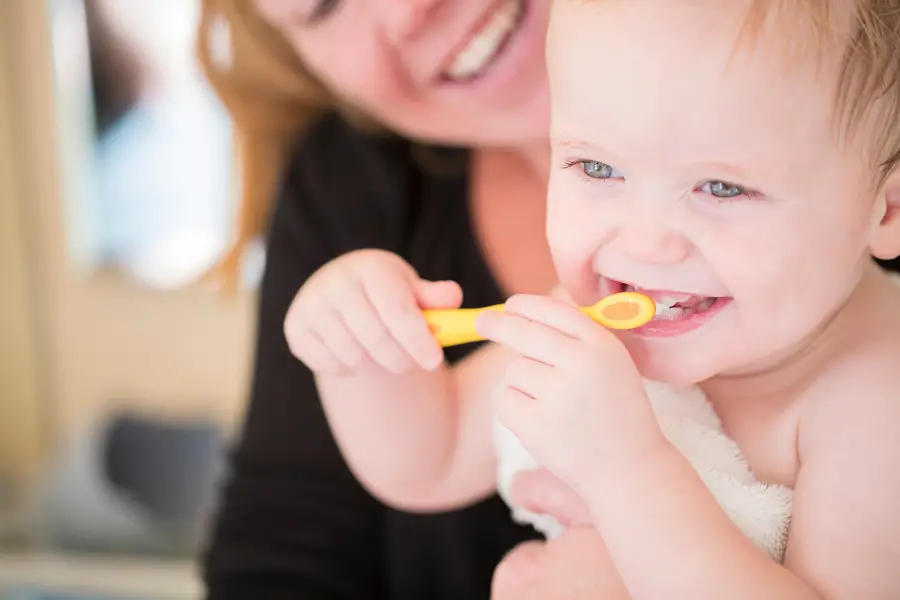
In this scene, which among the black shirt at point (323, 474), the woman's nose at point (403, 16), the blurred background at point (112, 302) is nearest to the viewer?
the woman's nose at point (403, 16)

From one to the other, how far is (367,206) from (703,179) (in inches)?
18.9

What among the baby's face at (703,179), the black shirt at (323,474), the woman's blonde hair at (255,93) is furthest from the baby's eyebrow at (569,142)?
the woman's blonde hair at (255,93)

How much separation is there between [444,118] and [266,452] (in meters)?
0.36

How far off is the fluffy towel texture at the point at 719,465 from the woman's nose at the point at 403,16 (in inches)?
12.9

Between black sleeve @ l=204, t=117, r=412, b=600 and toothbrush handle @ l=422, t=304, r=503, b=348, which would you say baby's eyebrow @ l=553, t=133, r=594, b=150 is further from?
black sleeve @ l=204, t=117, r=412, b=600

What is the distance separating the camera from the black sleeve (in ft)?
2.74

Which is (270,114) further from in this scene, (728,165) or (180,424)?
(180,424)

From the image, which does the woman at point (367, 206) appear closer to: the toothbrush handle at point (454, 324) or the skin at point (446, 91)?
the skin at point (446, 91)

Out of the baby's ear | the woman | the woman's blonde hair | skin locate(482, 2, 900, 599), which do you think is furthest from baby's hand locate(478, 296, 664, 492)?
the woman's blonde hair

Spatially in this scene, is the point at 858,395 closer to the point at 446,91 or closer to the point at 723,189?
the point at 723,189

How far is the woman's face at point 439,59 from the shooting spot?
0.69m

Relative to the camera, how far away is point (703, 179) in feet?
1.36

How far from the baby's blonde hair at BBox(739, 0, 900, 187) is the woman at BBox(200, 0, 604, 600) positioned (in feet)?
1.00

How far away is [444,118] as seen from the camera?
75 cm
